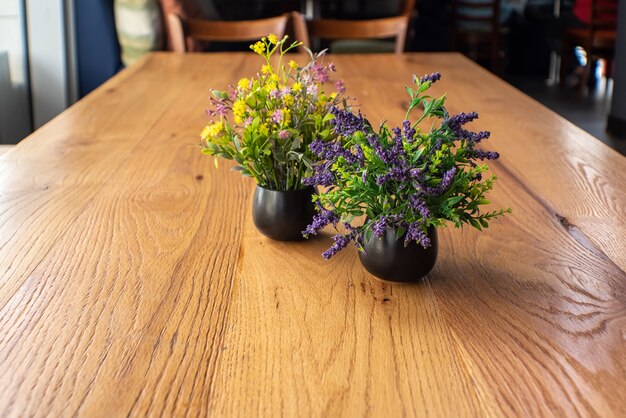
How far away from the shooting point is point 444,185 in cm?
81

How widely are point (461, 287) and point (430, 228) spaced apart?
0.09 metres

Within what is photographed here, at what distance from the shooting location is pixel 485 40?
6.60 meters

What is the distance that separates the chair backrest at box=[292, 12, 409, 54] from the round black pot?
2099mm

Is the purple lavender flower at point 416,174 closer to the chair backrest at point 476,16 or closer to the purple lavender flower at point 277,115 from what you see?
the purple lavender flower at point 277,115

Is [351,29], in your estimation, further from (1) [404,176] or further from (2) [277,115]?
(1) [404,176]

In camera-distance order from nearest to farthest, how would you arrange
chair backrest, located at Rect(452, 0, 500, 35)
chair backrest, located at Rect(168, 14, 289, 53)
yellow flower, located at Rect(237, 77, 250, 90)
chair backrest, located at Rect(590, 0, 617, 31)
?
1. yellow flower, located at Rect(237, 77, 250, 90)
2. chair backrest, located at Rect(168, 14, 289, 53)
3. chair backrest, located at Rect(590, 0, 617, 31)
4. chair backrest, located at Rect(452, 0, 500, 35)

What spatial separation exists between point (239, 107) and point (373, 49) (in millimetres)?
3777

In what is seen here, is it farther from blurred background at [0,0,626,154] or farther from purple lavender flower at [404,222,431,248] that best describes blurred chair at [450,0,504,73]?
purple lavender flower at [404,222,431,248]

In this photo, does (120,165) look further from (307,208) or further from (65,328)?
(65,328)

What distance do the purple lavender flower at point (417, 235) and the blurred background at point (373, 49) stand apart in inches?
97.7

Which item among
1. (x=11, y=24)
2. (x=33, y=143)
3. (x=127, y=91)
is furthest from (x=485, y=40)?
(x=33, y=143)

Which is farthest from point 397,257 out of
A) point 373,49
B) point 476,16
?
point 476,16

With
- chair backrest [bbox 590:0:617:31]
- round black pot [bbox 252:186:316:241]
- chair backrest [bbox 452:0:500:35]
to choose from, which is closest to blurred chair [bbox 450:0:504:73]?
chair backrest [bbox 452:0:500:35]

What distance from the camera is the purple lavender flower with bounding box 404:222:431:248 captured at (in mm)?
803
